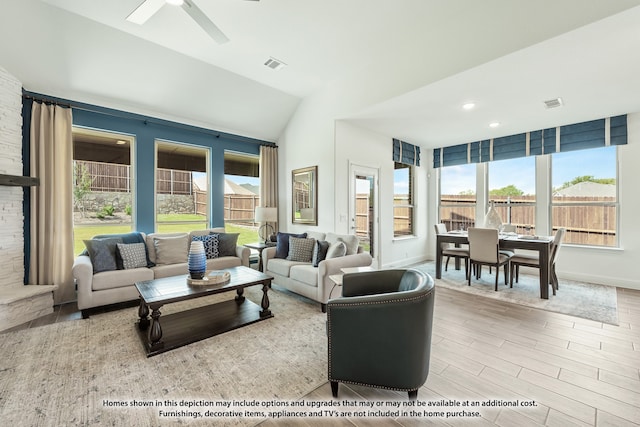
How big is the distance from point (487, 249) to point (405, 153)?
267 centimetres

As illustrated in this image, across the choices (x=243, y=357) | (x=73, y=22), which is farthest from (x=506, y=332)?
A: (x=73, y=22)

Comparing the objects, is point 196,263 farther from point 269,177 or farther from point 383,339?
point 269,177

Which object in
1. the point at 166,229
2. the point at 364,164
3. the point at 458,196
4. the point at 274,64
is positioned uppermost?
the point at 274,64

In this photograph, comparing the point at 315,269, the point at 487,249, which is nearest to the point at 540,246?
the point at 487,249

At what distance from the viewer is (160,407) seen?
178 cm

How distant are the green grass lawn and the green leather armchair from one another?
3831 millimetres

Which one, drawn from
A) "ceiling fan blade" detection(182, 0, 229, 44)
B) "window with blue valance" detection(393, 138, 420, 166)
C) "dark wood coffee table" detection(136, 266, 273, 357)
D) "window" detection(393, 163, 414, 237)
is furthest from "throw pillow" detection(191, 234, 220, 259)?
"window with blue valance" detection(393, 138, 420, 166)

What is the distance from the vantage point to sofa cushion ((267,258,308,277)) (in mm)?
3943

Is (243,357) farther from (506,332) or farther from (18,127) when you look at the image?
(18,127)

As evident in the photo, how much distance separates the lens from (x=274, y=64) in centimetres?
407

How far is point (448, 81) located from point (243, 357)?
11.9 ft

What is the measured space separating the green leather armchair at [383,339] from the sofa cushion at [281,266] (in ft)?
7.17

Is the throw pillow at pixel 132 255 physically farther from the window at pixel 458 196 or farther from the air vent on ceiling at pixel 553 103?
the window at pixel 458 196

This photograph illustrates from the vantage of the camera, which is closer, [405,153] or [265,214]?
[265,214]
